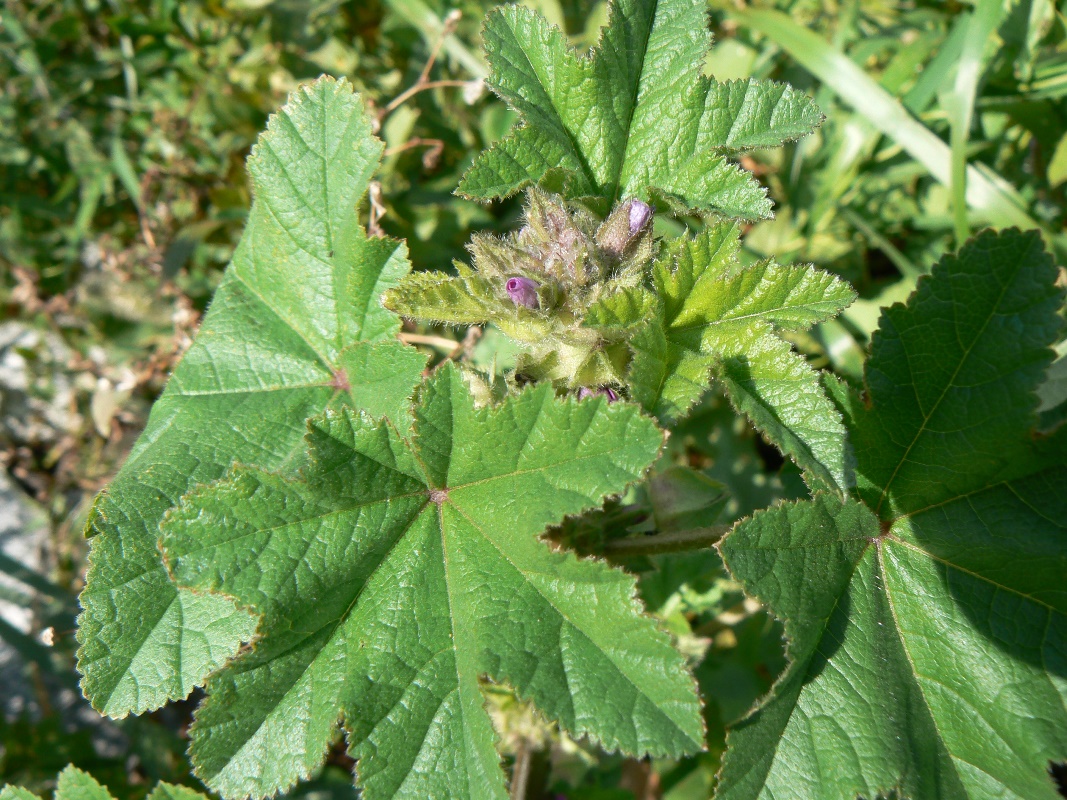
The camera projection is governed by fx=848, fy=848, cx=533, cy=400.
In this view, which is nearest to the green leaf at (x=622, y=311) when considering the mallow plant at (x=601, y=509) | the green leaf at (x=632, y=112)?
the mallow plant at (x=601, y=509)

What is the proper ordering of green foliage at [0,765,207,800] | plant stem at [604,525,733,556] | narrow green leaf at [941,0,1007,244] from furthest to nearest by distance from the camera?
1. narrow green leaf at [941,0,1007,244]
2. green foliage at [0,765,207,800]
3. plant stem at [604,525,733,556]

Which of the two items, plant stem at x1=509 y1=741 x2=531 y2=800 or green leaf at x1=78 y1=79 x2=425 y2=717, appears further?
plant stem at x1=509 y1=741 x2=531 y2=800

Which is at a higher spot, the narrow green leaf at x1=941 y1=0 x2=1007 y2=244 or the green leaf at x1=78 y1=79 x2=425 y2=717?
the narrow green leaf at x1=941 y1=0 x2=1007 y2=244

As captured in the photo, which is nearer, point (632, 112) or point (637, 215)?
point (637, 215)

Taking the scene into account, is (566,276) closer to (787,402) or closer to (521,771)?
(787,402)

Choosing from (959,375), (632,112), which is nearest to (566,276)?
(632,112)

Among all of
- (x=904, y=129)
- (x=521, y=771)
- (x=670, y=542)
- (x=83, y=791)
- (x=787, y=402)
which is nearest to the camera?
(x=787, y=402)

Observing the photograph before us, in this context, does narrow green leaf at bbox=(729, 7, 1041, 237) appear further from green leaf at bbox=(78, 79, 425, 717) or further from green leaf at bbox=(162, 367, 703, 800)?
green leaf at bbox=(162, 367, 703, 800)

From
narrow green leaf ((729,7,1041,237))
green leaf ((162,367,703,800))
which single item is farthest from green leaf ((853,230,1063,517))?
narrow green leaf ((729,7,1041,237))
